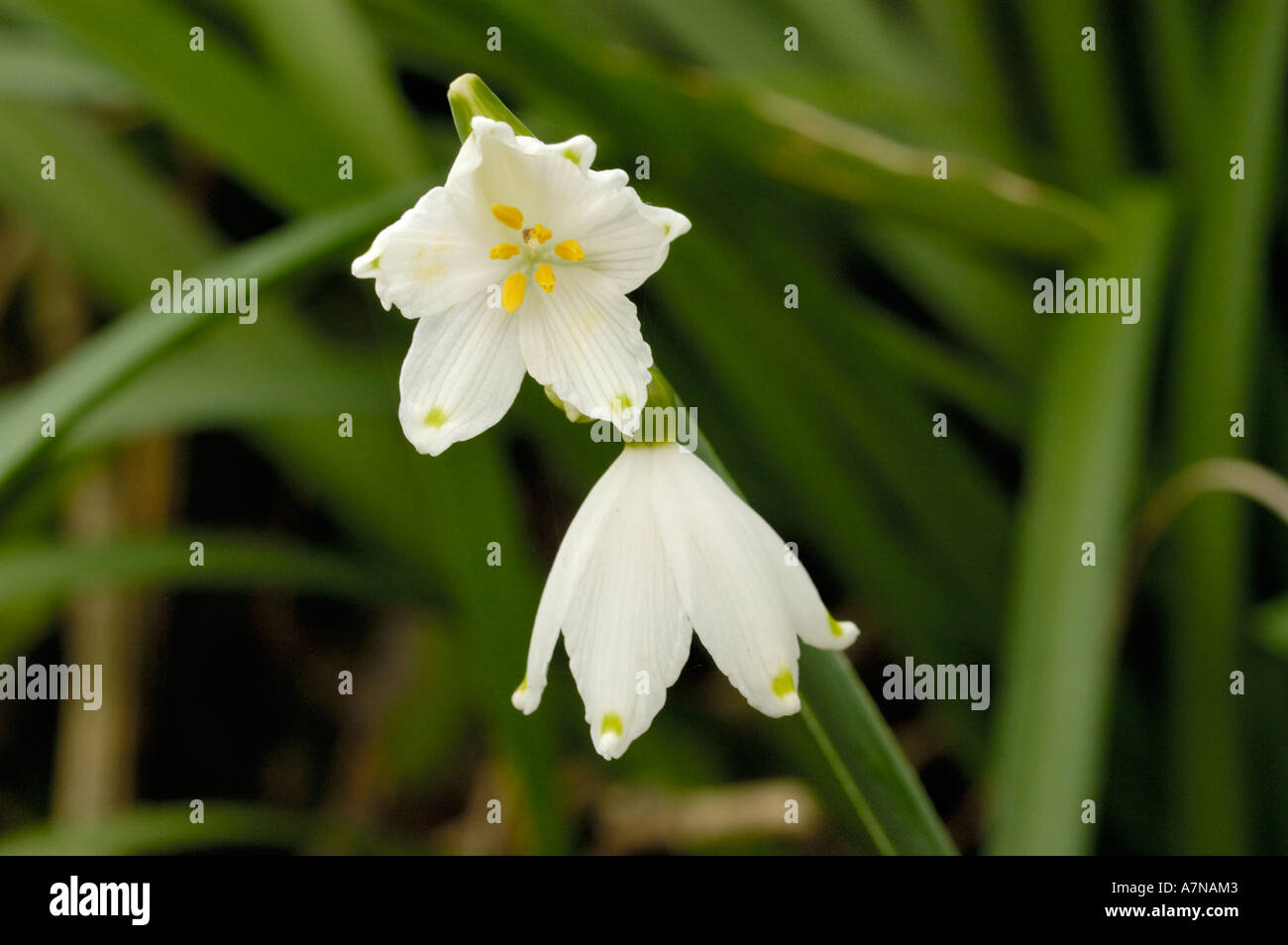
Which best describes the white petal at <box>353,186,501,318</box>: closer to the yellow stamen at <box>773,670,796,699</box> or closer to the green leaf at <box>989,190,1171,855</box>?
the yellow stamen at <box>773,670,796,699</box>

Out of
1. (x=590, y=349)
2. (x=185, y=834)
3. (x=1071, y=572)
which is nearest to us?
(x=590, y=349)

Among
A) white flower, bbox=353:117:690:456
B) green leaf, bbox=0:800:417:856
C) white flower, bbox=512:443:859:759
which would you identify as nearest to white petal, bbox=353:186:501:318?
white flower, bbox=353:117:690:456

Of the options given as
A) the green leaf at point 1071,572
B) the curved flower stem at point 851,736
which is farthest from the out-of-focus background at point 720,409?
the curved flower stem at point 851,736

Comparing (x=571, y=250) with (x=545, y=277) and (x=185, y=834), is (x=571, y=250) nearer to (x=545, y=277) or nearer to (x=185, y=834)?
(x=545, y=277)

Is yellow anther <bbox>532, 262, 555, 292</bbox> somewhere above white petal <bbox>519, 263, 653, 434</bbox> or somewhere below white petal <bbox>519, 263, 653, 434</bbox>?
above

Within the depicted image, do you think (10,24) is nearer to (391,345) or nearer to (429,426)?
(391,345)

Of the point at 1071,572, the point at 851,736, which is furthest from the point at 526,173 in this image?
the point at 1071,572

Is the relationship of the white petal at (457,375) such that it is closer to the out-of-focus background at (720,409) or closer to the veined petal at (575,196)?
the veined petal at (575,196)
